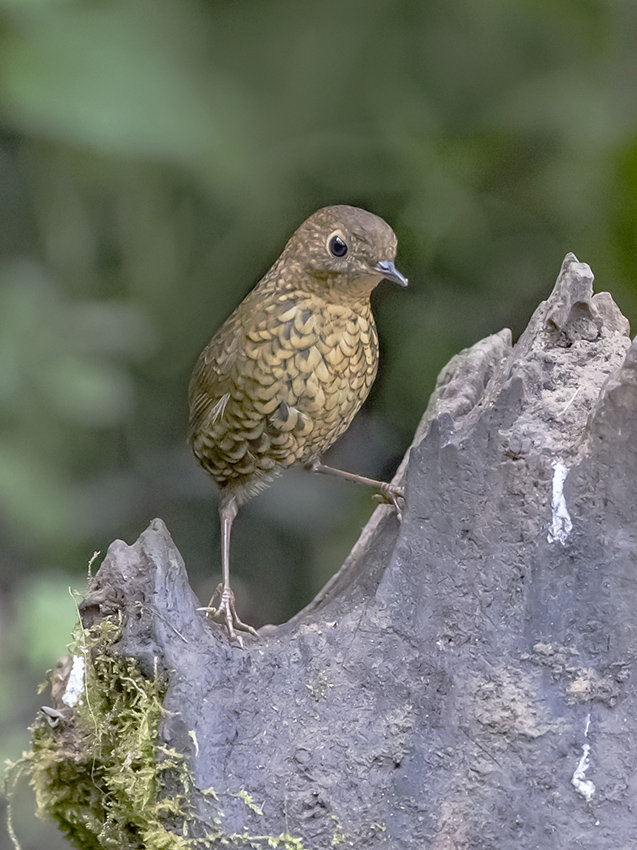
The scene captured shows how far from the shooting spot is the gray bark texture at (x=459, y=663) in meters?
1.64

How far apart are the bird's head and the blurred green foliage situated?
19.5 inches

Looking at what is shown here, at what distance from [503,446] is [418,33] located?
1.42 metres

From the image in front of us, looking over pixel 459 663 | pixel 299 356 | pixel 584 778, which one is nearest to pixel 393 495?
pixel 299 356

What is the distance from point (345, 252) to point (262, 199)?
844 mm

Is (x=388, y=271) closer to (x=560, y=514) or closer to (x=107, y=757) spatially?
(x=560, y=514)

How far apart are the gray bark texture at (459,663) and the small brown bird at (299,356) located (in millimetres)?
291

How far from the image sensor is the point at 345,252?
2.02m

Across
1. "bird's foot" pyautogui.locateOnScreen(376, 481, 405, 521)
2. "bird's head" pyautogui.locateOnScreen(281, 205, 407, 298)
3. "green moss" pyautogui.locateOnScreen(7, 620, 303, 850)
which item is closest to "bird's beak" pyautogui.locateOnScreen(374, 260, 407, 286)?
"bird's head" pyautogui.locateOnScreen(281, 205, 407, 298)

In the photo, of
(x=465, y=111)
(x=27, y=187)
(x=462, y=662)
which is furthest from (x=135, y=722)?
(x=465, y=111)

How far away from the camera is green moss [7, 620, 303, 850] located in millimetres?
1655

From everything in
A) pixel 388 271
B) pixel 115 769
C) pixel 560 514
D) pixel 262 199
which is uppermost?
pixel 262 199

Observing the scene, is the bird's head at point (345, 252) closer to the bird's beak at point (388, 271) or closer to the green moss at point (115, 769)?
the bird's beak at point (388, 271)

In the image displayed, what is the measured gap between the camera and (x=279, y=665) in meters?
1.82

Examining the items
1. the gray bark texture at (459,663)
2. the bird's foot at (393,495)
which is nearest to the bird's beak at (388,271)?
the gray bark texture at (459,663)
